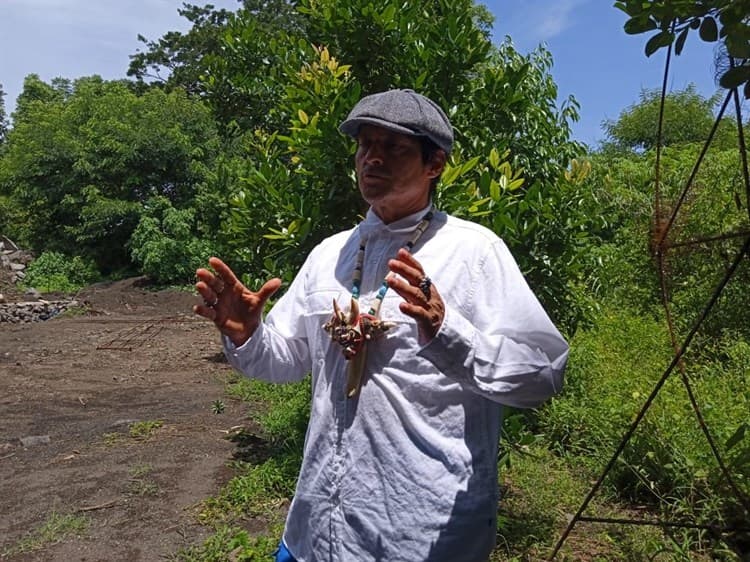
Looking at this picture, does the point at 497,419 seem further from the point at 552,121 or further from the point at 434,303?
the point at 552,121

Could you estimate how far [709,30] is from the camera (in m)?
1.52

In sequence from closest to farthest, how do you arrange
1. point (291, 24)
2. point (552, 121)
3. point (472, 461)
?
point (472, 461)
point (552, 121)
point (291, 24)

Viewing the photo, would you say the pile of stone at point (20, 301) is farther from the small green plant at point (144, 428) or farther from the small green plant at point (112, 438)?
the small green plant at point (112, 438)

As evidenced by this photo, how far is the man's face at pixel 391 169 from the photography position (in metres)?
1.65

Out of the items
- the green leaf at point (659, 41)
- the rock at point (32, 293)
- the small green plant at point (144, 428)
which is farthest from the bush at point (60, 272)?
the green leaf at point (659, 41)

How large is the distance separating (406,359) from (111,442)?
459 cm

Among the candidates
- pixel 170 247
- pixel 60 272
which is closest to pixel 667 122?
pixel 170 247

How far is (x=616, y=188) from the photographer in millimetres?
9023

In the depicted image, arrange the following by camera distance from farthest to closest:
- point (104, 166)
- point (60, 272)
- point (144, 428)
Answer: point (60, 272) < point (104, 166) < point (144, 428)

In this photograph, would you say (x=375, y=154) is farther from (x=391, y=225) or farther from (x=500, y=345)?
(x=500, y=345)

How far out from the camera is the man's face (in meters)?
1.65

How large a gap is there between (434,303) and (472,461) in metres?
0.40

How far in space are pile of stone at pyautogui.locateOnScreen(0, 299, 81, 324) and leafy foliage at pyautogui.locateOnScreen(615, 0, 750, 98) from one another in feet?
53.0

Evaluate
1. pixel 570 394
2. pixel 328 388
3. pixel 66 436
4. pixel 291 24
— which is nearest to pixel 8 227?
pixel 291 24
